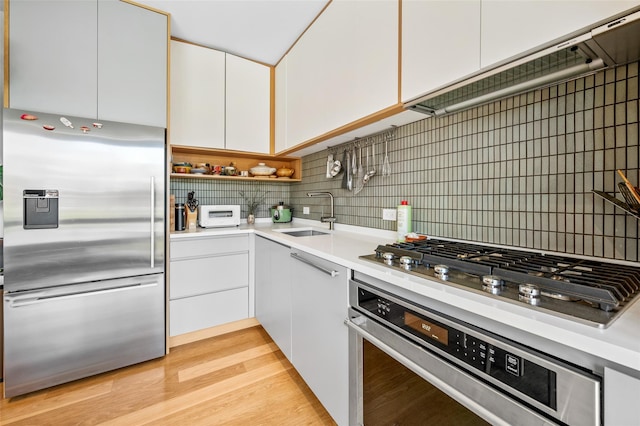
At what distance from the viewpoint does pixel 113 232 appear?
5.66 feet

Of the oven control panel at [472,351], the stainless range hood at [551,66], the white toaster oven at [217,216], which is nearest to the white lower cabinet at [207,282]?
the white toaster oven at [217,216]

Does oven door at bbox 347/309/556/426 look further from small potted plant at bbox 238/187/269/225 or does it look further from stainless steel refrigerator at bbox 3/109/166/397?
small potted plant at bbox 238/187/269/225

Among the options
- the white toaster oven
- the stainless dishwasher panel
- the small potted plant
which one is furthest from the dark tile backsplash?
the stainless dishwasher panel

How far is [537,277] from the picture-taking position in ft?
2.27

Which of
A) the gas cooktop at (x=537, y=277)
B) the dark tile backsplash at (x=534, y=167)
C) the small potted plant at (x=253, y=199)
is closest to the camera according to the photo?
the gas cooktop at (x=537, y=277)

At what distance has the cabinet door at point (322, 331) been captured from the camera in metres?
1.18

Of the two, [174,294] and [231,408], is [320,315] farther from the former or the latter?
[174,294]

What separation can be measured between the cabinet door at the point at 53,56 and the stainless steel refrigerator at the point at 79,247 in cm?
11

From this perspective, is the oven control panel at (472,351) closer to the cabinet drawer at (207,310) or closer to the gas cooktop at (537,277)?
the gas cooktop at (537,277)

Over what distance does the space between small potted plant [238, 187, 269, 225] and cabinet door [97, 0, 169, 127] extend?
3.62 ft

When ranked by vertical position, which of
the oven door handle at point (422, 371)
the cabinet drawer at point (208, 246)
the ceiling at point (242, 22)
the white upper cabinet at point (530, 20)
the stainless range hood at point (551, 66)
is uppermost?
the ceiling at point (242, 22)

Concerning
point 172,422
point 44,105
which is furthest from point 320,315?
point 44,105

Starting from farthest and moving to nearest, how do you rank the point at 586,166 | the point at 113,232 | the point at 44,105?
the point at 113,232
the point at 44,105
the point at 586,166

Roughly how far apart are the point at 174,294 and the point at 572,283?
2.24 meters
